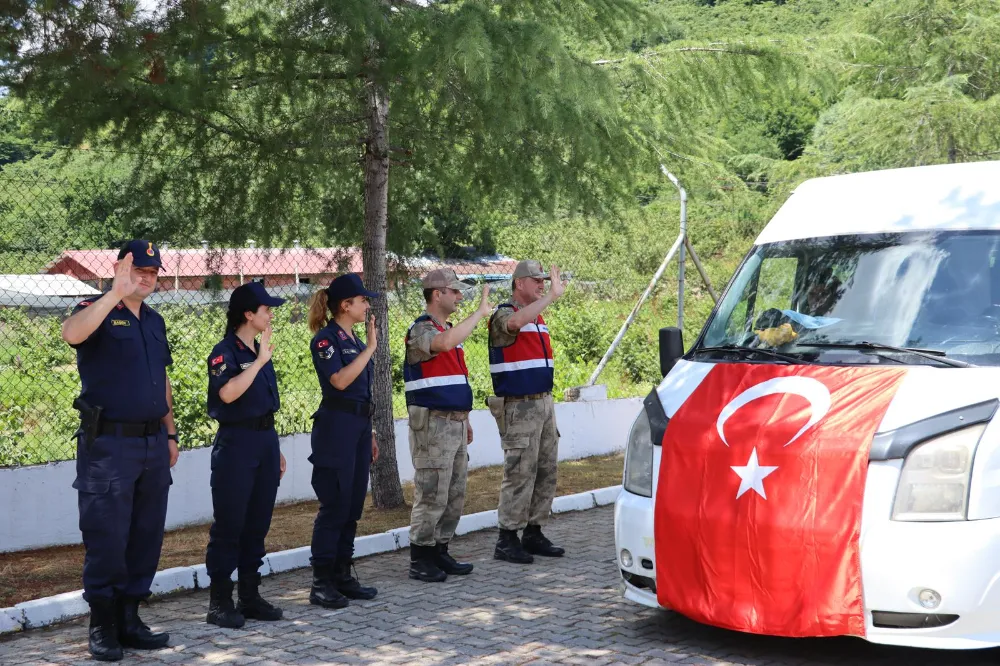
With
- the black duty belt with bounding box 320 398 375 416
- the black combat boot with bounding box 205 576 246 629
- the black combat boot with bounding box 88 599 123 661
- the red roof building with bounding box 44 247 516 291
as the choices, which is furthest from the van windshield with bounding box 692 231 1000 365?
the red roof building with bounding box 44 247 516 291

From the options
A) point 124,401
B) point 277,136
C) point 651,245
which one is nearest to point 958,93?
point 651,245

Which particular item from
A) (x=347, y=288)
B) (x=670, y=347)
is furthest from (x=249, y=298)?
(x=670, y=347)

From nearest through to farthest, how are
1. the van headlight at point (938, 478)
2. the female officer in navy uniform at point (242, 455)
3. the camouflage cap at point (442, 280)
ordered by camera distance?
the van headlight at point (938, 478), the female officer in navy uniform at point (242, 455), the camouflage cap at point (442, 280)

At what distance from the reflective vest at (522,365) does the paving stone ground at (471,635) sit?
4.19ft

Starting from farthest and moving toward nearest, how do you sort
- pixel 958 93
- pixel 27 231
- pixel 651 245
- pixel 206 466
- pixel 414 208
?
pixel 651 245, pixel 958 93, pixel 414 208, pixel 206 466, pixel 27 231

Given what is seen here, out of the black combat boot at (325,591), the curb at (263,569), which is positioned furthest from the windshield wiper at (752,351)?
the curb at (263,569)

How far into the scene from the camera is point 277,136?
8.10 meters

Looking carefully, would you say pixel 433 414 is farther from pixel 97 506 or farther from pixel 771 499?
pixel 771 499

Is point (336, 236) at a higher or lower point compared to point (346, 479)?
higher

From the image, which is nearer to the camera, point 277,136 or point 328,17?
point 328,17

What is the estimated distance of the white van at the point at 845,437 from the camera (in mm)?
4672

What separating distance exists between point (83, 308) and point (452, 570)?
311cm

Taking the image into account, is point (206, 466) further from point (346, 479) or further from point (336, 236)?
point (346, 479)

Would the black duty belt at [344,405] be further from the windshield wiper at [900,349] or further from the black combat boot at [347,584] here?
the windshield wiper at [900,349]
